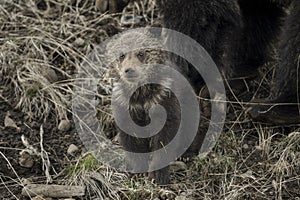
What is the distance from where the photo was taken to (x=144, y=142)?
A: 3840 mm

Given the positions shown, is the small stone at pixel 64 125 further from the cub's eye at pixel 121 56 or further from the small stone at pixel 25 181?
the cub's eye at pixel 121 56

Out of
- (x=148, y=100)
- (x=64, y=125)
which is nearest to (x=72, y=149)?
(x=64, y=125)

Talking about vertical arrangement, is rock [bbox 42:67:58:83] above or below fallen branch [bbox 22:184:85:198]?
above

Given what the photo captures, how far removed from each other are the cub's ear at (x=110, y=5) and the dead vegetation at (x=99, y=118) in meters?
0.05

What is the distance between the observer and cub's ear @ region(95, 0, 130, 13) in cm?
451

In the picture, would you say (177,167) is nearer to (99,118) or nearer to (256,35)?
(99,118)

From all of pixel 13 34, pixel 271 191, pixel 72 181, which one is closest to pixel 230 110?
pixel 271 191

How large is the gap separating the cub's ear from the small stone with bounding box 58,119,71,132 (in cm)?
72

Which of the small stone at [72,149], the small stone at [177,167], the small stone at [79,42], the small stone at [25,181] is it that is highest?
the small stone at [79,42]

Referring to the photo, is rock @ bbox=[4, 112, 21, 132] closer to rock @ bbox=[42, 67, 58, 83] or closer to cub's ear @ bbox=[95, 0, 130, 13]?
rock @ bbox=[42, 67, 58, 83]

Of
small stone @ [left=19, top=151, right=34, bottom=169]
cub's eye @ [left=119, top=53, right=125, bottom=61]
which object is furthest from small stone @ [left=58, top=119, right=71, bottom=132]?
cub's eye @ [left=119, top=53, right=125, bottom=61]

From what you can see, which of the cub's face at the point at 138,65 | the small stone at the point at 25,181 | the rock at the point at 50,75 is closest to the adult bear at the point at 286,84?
the cub's face at the point at 138,65

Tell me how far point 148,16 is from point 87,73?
2.13ft

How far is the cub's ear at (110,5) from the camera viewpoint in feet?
14.8
